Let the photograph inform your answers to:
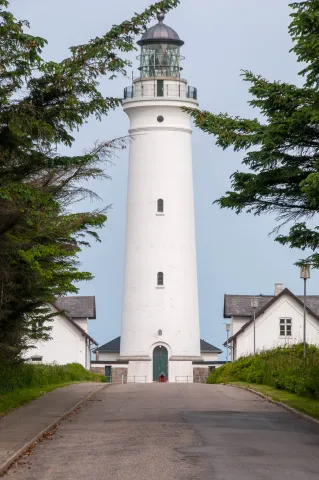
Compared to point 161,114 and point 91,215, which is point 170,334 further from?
point 91,215

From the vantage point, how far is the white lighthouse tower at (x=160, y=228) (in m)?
64.2

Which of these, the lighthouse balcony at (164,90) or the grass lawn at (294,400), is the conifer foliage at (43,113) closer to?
the grass lawn at (294,400)

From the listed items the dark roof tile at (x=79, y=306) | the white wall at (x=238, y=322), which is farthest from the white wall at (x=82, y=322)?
the white wall at (x=238, y=322)

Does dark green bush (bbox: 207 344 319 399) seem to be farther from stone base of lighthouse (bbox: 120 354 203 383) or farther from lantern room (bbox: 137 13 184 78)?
lantern room (bbox: 137 13 184 78)

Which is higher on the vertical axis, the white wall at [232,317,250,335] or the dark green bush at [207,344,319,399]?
the white wall at [232,317,250,335]

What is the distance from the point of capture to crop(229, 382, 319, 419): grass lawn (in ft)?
84.6

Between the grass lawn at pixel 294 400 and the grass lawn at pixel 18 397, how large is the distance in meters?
6.67

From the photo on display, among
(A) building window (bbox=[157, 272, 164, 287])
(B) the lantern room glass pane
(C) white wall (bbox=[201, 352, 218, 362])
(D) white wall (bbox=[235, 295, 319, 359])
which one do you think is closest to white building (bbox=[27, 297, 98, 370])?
(D) white wall (bbox=[235, 295, 319, 359])

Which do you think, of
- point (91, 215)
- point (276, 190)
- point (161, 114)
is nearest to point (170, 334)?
point (161, 114)

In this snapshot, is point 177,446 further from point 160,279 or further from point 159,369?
point 159,369

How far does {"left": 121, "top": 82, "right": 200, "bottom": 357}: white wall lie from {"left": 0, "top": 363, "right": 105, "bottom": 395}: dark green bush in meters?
13.1

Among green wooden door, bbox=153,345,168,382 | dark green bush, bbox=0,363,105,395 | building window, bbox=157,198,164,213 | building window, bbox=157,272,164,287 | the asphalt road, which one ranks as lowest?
the asphalt road

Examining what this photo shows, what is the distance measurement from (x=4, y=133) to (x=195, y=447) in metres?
7.23

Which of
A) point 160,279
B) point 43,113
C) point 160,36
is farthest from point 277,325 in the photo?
point 43,113
